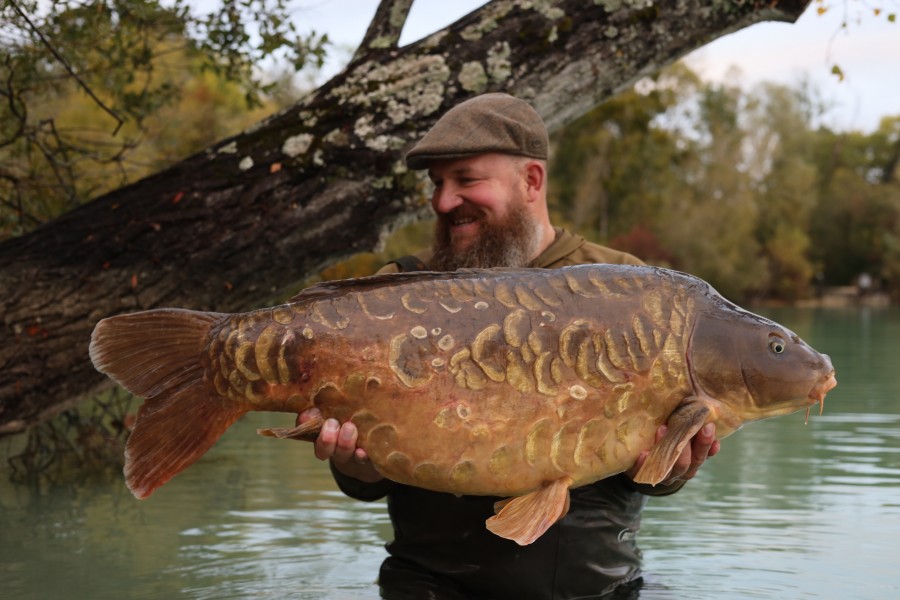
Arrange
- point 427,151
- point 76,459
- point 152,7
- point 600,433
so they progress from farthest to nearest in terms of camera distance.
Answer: point 76,459
point 152,7
point 427,151
point 600,433

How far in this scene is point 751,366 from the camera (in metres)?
3.37

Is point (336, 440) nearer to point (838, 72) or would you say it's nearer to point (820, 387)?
point (820, 387)

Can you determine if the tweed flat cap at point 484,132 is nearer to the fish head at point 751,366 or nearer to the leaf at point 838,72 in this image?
the fish head at point 751,366

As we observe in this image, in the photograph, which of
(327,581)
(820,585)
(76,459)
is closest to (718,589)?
(820,585)

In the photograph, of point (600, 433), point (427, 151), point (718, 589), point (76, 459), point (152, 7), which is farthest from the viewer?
point (76, 459)

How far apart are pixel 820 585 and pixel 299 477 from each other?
3994 mm

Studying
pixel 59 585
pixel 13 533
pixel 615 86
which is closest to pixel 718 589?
pixel 615 86

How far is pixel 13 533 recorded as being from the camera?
6.33 metres

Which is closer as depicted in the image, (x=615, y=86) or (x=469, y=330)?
(x=469, y=330)

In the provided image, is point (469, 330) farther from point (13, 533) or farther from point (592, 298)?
point (13, 533)

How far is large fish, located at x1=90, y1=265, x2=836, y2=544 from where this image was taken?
10.6ft

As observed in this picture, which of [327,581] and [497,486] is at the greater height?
[497,486]

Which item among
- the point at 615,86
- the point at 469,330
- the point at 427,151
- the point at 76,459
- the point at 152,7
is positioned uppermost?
the point at 152,7

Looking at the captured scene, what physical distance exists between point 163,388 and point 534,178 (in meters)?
1.77
